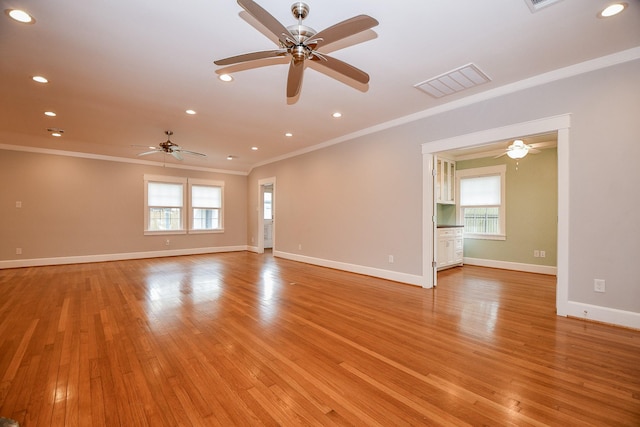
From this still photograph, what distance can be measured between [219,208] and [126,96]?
542cm

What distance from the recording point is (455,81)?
3291mm

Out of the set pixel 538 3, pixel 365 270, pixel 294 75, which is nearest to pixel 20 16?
pixel 294 75

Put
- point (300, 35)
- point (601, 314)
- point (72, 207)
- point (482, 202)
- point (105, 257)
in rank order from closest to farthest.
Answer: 1. point (300, 35)
2. point (601, 314)
3. point (482, 202)
4. point (72, 207)
5. point (105, 257)

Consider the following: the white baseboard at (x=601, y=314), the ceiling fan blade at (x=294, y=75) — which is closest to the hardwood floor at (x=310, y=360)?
the white baseboard at (x=601, y=314)

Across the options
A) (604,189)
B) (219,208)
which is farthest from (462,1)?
(219,208)

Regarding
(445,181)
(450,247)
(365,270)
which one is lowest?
(365,270)

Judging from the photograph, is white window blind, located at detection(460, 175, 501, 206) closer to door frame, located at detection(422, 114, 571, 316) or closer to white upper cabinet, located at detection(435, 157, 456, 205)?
white upper cabinet, located at detection(435, 157, 456, 205)

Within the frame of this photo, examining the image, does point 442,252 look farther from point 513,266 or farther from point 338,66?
point 338,66

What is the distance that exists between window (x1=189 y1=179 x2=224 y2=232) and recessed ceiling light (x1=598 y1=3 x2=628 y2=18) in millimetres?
8631

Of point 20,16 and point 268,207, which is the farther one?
point 268,207

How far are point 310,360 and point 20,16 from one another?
358 cm

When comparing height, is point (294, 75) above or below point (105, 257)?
above

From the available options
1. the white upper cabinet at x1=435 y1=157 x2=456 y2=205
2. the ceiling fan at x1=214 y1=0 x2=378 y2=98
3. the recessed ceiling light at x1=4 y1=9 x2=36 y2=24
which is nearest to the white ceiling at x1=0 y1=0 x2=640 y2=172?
the recessed ceiling light at x1=4 y1=9 x2=36 y2=24

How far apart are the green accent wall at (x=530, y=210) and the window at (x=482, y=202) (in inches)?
5.2
